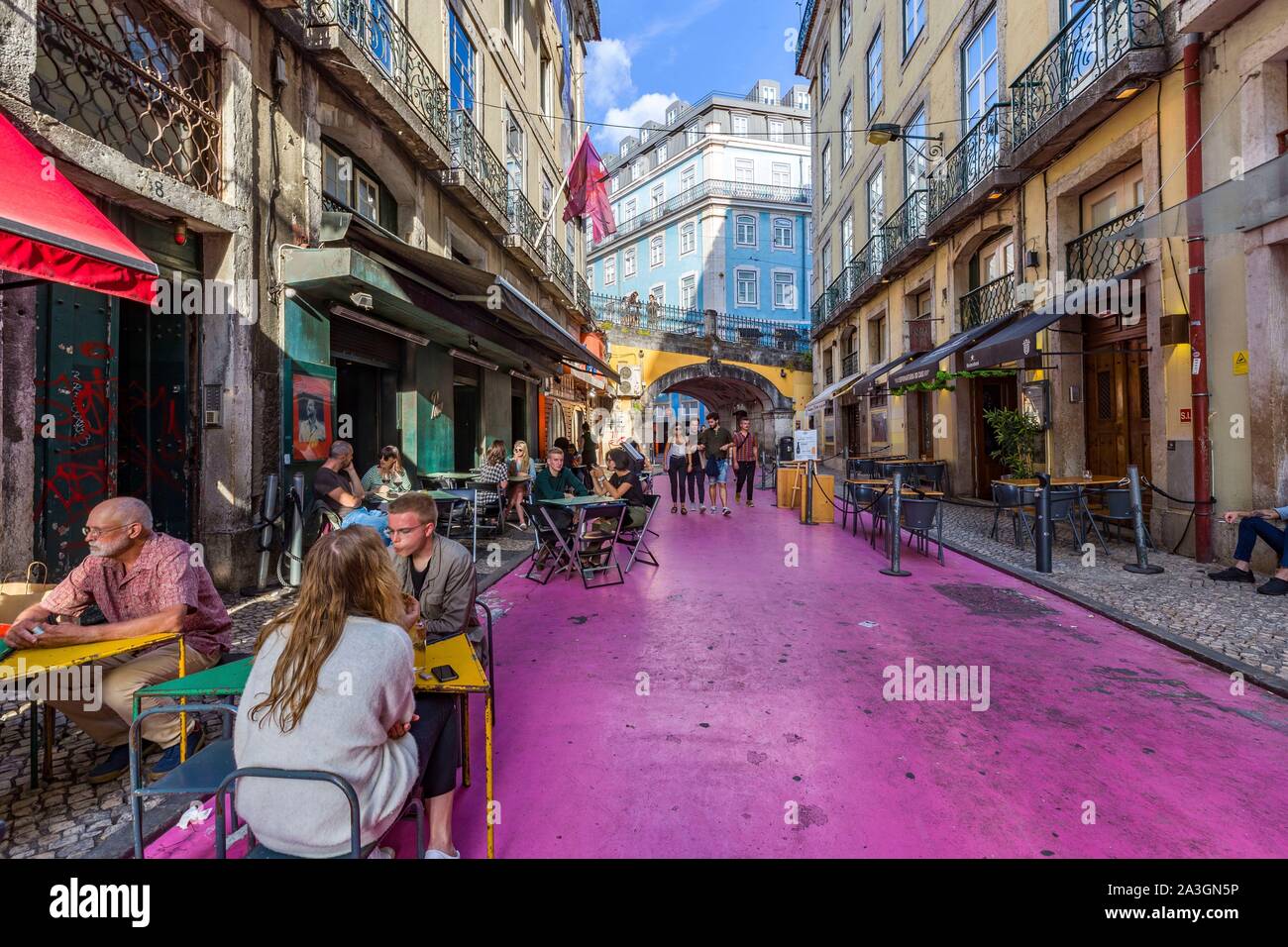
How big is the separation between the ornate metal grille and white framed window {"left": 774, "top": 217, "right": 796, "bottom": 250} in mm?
35622

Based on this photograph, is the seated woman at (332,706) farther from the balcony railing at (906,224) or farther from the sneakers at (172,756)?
the balcony railing at (906,224)

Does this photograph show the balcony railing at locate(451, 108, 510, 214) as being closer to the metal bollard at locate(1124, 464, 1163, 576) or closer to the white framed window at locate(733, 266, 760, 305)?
the metal bollard at locate(1124, 464, 1163, 576)

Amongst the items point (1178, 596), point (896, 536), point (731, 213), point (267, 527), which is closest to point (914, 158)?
point (896, 536)

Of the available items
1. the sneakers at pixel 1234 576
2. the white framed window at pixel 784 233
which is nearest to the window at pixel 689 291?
the white framed window at pixel 784 233

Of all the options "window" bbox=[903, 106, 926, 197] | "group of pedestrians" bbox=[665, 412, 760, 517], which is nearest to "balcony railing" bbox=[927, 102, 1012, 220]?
"window" bbox=[903, 106, 926, 197]

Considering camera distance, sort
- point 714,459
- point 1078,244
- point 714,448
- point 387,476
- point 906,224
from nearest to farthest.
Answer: point 387,476
point 1078,244
point 714,448
point 714,459
point 906,224

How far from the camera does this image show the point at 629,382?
2466 cm

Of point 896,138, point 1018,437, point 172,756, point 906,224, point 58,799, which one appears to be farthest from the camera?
point 906,224

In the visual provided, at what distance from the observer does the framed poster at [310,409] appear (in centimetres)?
667

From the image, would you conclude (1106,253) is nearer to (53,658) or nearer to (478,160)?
(478,160)

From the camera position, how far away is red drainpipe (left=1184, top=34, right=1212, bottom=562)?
6.88 metres

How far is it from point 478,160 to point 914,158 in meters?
10.7
